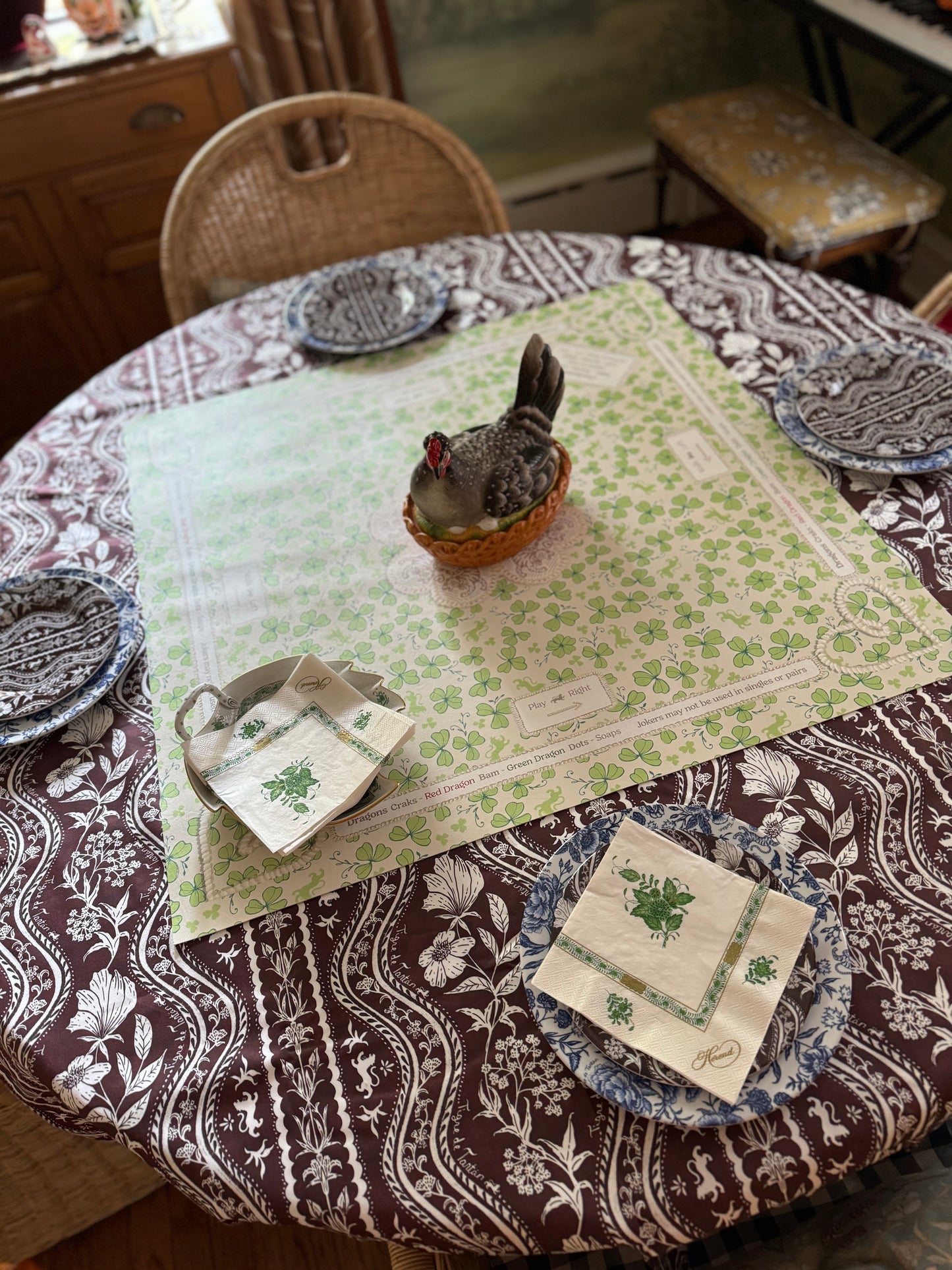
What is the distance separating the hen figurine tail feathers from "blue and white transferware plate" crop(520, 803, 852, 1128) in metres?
0.47

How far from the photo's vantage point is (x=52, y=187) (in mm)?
2074

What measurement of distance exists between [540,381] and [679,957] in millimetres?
623

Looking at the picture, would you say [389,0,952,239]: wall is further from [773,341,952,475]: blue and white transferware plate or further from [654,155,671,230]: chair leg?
[773,341,952,475]: blue and white transferware plate

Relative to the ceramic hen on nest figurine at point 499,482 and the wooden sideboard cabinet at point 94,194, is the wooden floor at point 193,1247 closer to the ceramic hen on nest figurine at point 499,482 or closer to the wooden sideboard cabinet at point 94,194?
the ceramic hen on nest figurine at point 499,482

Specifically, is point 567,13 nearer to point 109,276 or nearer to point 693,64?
point 693,64

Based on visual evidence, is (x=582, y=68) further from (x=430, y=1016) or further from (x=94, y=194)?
(x=430, y=1016)

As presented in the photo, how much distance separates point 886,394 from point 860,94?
78.7 inches

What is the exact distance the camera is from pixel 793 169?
2.22m

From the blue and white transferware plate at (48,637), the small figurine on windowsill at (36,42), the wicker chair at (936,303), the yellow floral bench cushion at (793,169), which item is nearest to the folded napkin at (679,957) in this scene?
the blue and white transferware plate at (48,637)

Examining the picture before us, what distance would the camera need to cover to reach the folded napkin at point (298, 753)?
34.8 inches

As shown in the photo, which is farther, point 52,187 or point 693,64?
point 693,64

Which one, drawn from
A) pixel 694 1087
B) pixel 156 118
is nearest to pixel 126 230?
pixel 156 118

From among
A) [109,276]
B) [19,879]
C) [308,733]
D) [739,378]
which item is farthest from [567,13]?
[19,879]

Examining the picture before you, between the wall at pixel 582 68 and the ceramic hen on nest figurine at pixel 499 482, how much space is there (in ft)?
6.25
